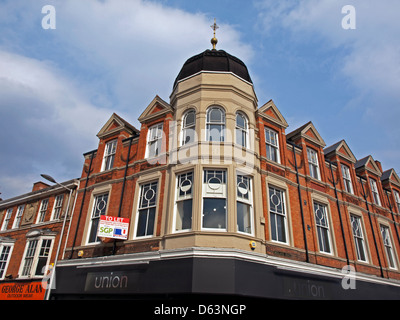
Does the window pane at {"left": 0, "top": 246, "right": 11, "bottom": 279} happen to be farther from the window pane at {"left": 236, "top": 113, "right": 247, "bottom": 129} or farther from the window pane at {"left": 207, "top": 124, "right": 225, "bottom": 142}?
the window pane at {"left": 236, "top": 113, "right": 247, "bottom": 129}

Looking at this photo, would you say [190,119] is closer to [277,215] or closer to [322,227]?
[277,215]

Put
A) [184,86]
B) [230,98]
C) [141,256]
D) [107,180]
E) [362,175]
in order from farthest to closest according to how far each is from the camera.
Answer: [362,175] → [107,180] → [184,86] → [230,98] → [141,256]

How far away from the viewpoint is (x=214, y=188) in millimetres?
12234

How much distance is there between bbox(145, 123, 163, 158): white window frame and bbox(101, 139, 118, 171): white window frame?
9.01 feet

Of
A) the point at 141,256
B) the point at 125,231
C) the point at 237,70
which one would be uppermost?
the point at 237,70

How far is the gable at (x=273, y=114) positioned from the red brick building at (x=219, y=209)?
0.23ft

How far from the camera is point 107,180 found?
1623cm

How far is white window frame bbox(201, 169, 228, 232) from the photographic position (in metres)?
11.6

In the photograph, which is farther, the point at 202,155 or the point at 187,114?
the point at 187,114

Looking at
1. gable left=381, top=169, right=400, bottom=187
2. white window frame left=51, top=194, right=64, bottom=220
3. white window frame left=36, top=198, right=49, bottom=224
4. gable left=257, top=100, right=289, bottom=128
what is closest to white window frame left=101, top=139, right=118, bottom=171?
white window frame left=51, top=194, right=64, bottom=220

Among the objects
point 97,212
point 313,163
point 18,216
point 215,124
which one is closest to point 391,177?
point 313,163
